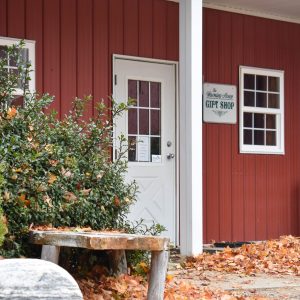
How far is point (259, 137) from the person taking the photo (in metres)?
11.5

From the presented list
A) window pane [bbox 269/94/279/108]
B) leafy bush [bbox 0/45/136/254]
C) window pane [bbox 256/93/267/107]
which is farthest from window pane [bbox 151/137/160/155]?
leafy bush [bbox 0/45/136/254]

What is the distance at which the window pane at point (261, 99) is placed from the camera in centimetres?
1151

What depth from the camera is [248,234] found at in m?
11.3

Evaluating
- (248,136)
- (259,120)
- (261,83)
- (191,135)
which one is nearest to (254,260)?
(191,135)

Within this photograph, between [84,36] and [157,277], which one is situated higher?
[84,36]

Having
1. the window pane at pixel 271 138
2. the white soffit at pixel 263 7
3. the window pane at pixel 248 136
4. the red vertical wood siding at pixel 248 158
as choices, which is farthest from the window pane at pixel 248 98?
the white soffit at pixel 263 7

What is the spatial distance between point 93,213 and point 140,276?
682 mm

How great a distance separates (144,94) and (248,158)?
6.77ft

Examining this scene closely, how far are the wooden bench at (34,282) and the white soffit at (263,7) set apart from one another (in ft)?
Answer: 24.9

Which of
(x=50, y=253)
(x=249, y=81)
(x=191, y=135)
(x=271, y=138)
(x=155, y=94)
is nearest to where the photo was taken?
(x=50, y=253)

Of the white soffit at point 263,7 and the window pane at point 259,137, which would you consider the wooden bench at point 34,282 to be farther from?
the window pane at point 259,137

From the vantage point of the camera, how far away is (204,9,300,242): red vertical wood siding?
35.9ft

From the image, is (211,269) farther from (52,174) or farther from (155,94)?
(155,94)

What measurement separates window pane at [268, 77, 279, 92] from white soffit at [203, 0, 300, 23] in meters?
0.93
